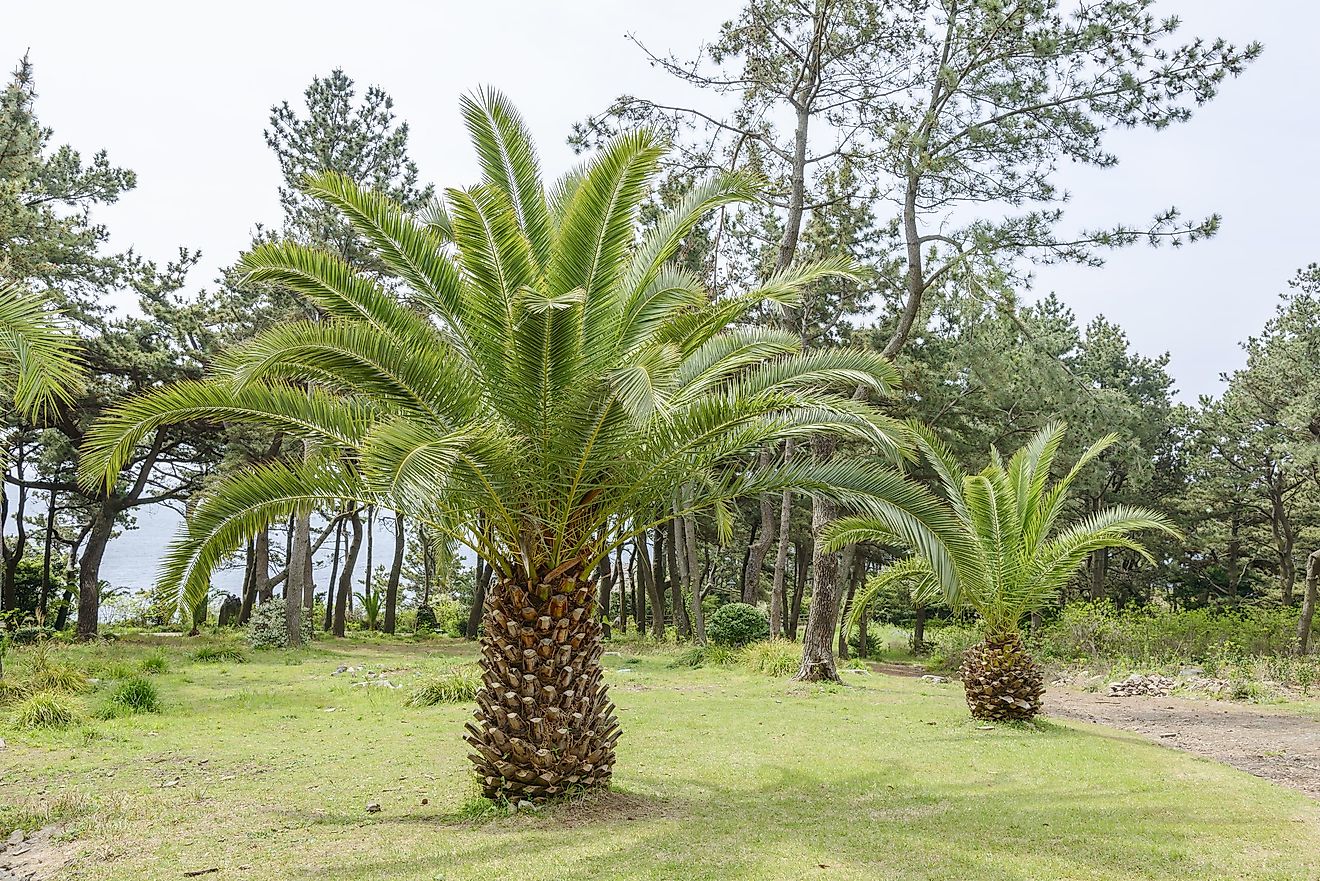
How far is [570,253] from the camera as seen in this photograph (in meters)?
5.83

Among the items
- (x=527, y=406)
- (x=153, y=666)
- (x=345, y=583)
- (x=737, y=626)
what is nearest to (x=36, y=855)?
(x=527, y=406)

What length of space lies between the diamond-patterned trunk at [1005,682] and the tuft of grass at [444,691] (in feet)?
21.1

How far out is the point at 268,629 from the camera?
20.5 metres

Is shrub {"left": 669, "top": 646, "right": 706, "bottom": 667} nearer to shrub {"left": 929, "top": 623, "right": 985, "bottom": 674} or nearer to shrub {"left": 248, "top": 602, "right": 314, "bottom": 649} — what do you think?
shrub {"left": 929, "top": 623, "right": 985, "bottom": 674}

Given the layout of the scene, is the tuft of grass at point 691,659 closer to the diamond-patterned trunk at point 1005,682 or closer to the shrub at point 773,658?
the shrub at point 773,658

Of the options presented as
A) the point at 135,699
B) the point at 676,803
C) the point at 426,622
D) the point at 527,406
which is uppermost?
the point at 527,406

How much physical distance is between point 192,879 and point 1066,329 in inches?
1250

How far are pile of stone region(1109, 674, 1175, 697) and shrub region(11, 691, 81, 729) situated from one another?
52.7 feet

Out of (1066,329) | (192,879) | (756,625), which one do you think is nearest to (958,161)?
(756,625)

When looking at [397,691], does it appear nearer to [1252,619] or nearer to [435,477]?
[435,477]

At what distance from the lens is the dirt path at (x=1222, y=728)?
336 inches

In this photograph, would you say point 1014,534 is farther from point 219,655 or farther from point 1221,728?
point 219,655

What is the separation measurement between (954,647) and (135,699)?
1916cm

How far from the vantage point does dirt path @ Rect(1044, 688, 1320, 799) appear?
28.0 feet
